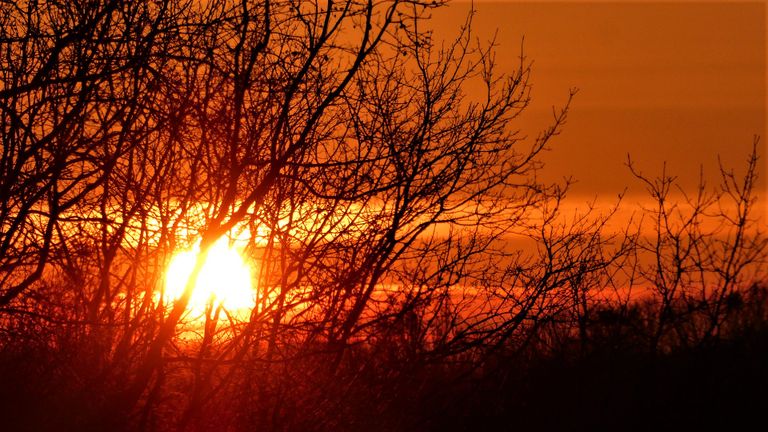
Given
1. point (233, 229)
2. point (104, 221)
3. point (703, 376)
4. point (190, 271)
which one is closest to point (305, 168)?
point (233, 229)

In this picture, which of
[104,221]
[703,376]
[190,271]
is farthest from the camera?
[703,376]

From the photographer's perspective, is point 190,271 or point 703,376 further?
point 703,376

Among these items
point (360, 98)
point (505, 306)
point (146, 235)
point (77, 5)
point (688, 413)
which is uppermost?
point (77, 5)

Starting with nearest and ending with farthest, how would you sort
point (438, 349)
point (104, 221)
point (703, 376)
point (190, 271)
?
point (190, 271)
point (104, 221)
point (438, 349)
point (703, 376)

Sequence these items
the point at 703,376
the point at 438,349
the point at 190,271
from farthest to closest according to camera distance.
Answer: the point at 703,376 → the point at 438,349 → the point at 190,271

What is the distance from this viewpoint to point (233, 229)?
952cm

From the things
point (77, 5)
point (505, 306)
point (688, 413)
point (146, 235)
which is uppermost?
point (77, 5)

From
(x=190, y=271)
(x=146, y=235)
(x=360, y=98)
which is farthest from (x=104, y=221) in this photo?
(x=360, y=98)

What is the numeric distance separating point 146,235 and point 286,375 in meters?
2.31

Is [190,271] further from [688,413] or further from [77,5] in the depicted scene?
[688,413]

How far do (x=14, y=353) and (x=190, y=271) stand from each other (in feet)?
7.20

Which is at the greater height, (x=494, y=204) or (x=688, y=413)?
(x=494, y=204)

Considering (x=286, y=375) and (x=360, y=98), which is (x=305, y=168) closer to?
(x=360, y=98)

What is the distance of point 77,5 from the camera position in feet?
30.6
